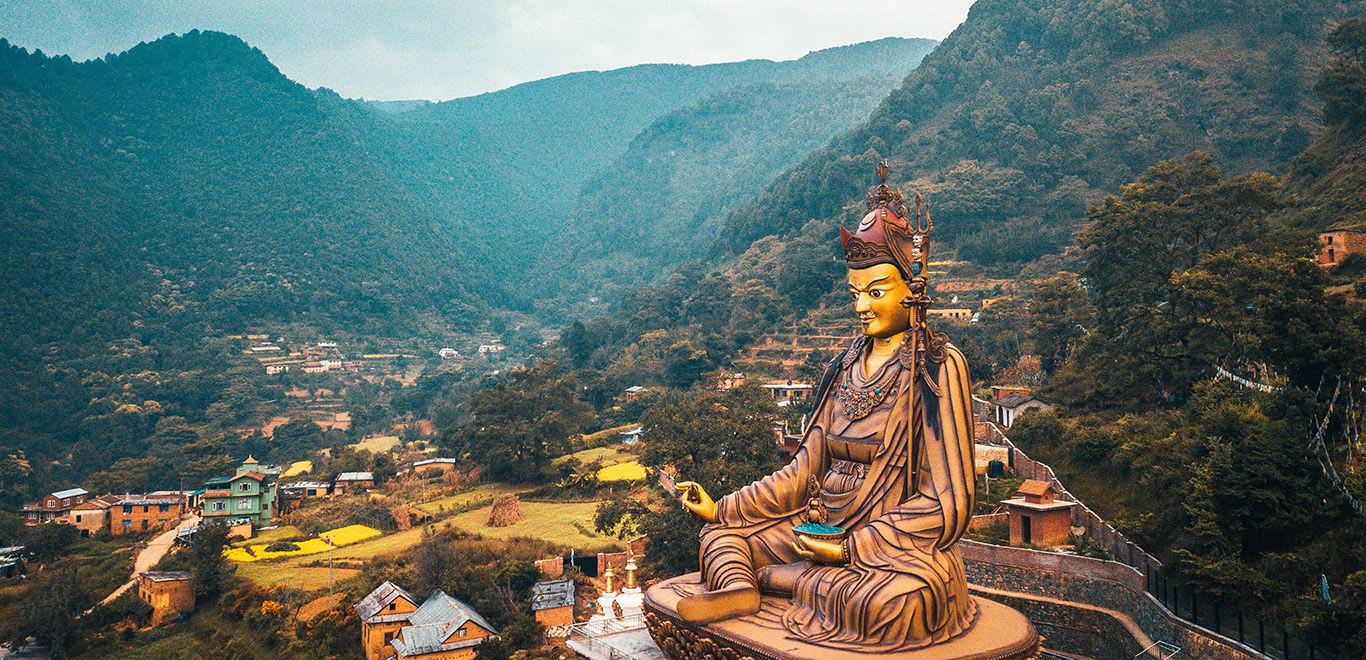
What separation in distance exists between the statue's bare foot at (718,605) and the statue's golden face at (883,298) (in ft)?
8.58

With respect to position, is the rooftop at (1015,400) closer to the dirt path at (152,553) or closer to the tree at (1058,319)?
the tree at (1058,319)

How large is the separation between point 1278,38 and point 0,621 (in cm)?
4726

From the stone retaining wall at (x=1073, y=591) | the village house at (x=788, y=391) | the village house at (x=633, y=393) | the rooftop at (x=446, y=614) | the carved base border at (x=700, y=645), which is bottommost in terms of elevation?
the rooftop at (x=446, y=614)

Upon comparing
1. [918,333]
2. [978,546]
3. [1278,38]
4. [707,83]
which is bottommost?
[978,546]

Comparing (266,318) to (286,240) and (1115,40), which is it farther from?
(1115,40)

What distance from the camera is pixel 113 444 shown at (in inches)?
1549

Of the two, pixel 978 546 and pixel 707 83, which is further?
pixel 707 83

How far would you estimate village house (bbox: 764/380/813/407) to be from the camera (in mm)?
31891

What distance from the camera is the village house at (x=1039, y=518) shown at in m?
14.2

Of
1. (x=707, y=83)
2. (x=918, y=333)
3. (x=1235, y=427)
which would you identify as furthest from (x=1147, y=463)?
(x=707, y=83)

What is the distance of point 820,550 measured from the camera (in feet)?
28.3

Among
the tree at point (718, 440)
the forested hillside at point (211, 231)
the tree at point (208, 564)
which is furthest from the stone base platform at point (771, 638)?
the forested hillside at point (211, 231)

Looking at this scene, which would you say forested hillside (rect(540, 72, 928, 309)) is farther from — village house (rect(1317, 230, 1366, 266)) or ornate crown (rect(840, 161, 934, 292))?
ornate crown (rect(840, 161, 934, 292))

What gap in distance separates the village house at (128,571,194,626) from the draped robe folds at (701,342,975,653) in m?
16.0
